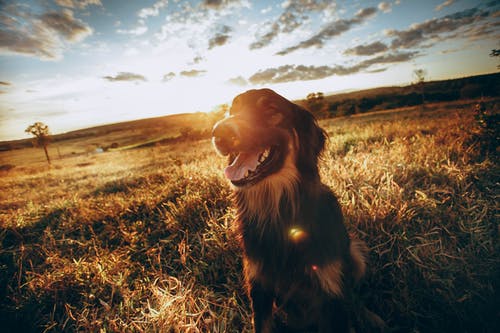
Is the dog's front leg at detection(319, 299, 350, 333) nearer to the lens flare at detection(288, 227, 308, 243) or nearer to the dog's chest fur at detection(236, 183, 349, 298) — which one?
the dog's chest fur at detection(236, 183, 349, 298)

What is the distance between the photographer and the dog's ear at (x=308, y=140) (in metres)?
2.06

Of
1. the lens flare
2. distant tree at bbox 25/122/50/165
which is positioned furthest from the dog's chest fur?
distant tree at bbox 25/122/50/165

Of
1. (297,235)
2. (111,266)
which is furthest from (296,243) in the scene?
(111,266)

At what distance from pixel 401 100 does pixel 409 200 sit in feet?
135

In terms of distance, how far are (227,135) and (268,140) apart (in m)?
0.36

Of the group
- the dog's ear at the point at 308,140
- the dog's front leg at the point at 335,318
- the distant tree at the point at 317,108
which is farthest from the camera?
the distant tree at the point at 317,108

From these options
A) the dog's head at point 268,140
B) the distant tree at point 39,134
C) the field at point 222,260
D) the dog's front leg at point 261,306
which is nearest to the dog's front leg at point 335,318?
the dog's front leg at point 261,306

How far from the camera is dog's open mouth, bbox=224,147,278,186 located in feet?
6.38

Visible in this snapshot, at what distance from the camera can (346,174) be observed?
3887 millimetres

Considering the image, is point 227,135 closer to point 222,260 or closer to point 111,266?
point 222,260

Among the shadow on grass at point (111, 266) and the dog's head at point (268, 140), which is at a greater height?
the dog's head at point (268, 140)

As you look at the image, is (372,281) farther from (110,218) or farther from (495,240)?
(110,218)

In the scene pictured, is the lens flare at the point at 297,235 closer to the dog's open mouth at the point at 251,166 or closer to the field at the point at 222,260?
the dog's open mouth at the point at 251,166

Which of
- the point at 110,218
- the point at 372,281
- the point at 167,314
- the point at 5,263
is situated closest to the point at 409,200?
the point at 372,281
